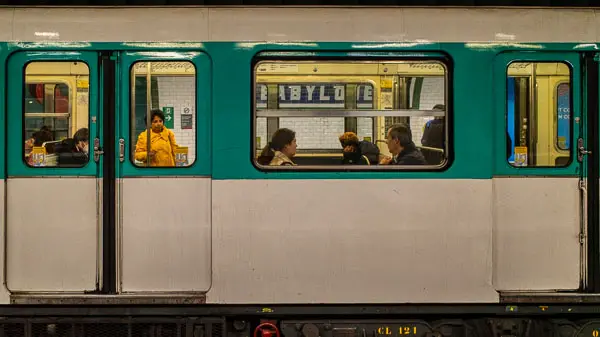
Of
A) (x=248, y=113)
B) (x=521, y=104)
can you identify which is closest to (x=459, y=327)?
(x=521, y=104)

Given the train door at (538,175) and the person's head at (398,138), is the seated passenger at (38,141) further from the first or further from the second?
the train door at (538,175)

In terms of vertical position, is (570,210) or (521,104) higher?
(521,104)

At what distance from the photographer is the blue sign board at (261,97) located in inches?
235

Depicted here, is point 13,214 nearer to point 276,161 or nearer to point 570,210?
point 276,161

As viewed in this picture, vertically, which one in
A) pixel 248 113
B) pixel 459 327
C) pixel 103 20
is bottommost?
pixel 459 327

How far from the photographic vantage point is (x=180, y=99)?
600 cm

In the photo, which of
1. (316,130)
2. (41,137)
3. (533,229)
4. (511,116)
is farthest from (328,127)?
(41,137)

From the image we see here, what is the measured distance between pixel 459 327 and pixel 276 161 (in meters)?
2.25

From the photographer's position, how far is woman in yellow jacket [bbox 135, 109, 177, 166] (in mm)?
5977

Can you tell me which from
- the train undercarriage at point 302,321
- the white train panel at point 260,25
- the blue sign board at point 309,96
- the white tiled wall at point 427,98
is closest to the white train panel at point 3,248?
the train undercarriage at point 302,321

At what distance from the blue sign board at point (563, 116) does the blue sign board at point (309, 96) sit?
1.93 metres

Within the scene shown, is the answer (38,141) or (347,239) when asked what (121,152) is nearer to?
(38,141)

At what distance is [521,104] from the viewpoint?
6086mm

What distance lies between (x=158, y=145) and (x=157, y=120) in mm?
222
